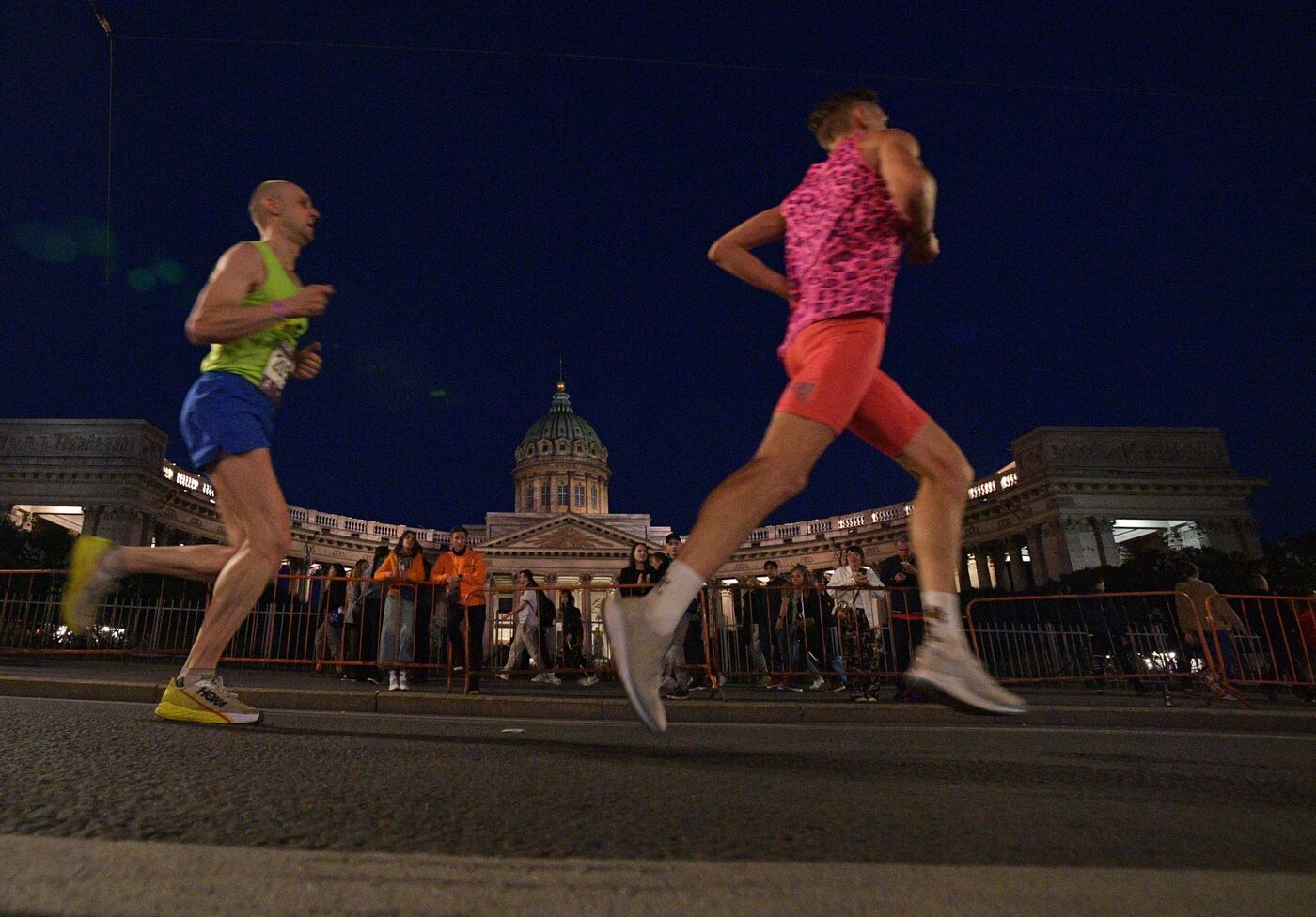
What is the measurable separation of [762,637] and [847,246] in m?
9.17

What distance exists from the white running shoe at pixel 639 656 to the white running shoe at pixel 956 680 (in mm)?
743

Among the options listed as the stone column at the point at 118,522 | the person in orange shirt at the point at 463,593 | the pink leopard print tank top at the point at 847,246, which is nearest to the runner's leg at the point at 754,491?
the pink leopard print tank top at the point at 847,246

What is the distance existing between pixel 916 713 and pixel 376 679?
646 cm

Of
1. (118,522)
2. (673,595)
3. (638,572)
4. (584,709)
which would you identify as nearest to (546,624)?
(638,572)

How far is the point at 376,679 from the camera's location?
9.05m

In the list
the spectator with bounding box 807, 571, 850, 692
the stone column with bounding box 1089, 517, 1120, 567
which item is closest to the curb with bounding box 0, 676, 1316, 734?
the spectator with bounding box 807, 571, 850, 692

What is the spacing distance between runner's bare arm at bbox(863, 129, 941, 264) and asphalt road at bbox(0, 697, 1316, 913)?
4.85 feet

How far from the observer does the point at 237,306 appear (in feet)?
9.66

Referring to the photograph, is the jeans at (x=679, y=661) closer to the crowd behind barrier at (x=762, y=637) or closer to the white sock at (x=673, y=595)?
the crowd behind barrier at (x=762, y=637)

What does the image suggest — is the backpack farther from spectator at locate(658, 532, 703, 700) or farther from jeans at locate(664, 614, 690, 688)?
jeans at locate(664, 614, 690, 688)

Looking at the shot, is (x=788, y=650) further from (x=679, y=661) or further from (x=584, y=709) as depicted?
(x=584, y=709)

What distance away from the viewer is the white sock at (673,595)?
6.04 ft

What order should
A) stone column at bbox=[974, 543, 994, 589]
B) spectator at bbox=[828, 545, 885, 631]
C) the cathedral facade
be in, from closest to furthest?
spectator at bbox=[828, 545, 885, 631]
the cathedral facade
stone column at bbox=[974, 543, 994, 589]

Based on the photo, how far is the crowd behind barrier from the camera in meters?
7.92
